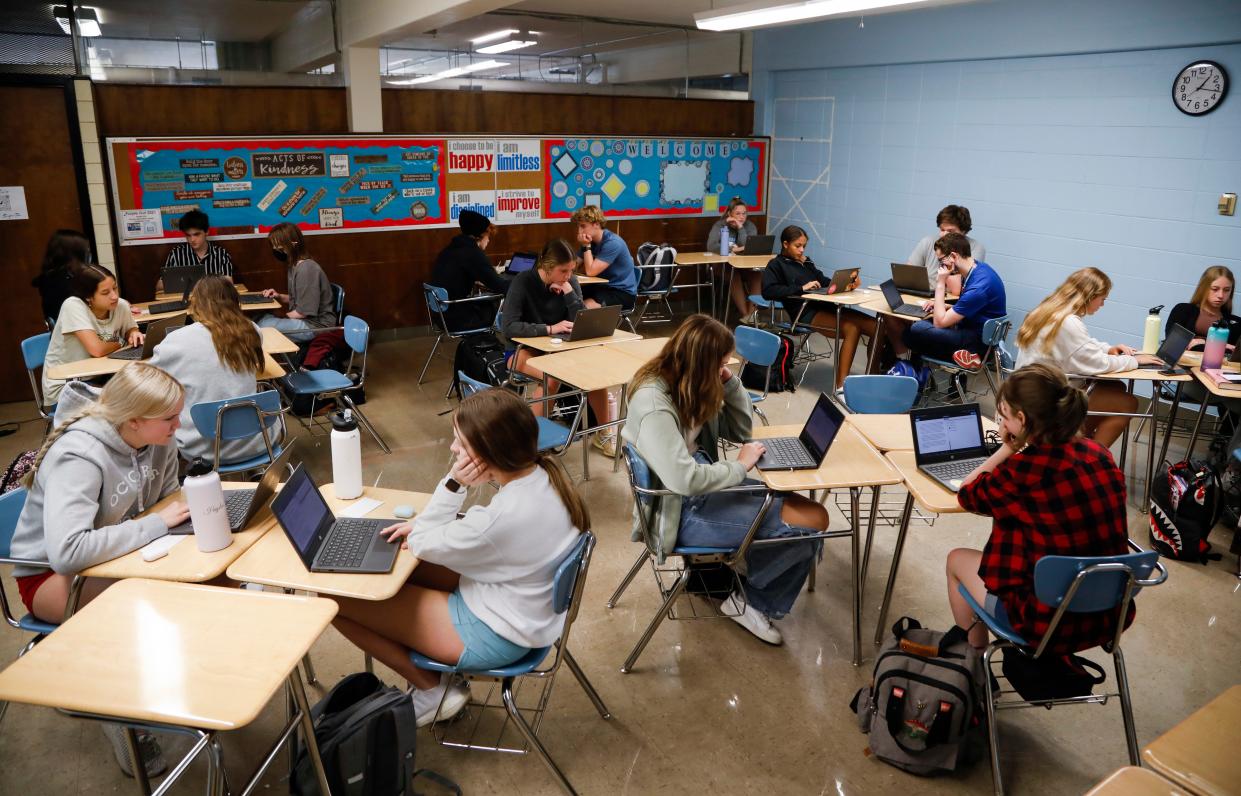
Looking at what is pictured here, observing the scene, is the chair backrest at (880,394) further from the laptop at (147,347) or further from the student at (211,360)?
the laptop at (147,347)

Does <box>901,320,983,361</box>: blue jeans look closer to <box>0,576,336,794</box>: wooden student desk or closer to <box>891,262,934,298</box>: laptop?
<box>891,262,934,298</box>: laptop

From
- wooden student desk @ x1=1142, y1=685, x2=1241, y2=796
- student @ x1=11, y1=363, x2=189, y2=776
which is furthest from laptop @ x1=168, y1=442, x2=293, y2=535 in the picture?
wooden student desk @ x1=1142, y1=685, x2=1241, y2=796

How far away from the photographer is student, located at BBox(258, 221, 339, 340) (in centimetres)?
572

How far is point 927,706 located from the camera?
8.57ft

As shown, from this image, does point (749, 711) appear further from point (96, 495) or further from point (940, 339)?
point (940, 339)

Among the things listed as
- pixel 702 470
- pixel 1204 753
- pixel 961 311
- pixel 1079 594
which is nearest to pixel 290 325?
pixel 702 470

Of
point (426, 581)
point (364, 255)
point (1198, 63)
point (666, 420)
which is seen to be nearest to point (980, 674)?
point (666, 420)

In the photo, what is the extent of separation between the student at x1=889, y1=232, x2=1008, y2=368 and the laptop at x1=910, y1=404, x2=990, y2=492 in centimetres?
246

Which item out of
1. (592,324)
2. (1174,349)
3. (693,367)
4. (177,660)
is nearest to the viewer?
(177,660)

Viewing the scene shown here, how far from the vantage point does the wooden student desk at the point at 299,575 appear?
7.34ft

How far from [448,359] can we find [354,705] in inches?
205

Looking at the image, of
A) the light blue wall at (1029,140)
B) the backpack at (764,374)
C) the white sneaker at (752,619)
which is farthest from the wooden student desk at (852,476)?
the light blue wall at (1029,140)

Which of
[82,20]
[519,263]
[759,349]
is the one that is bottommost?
[759,349]

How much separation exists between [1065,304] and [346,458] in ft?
12.1
